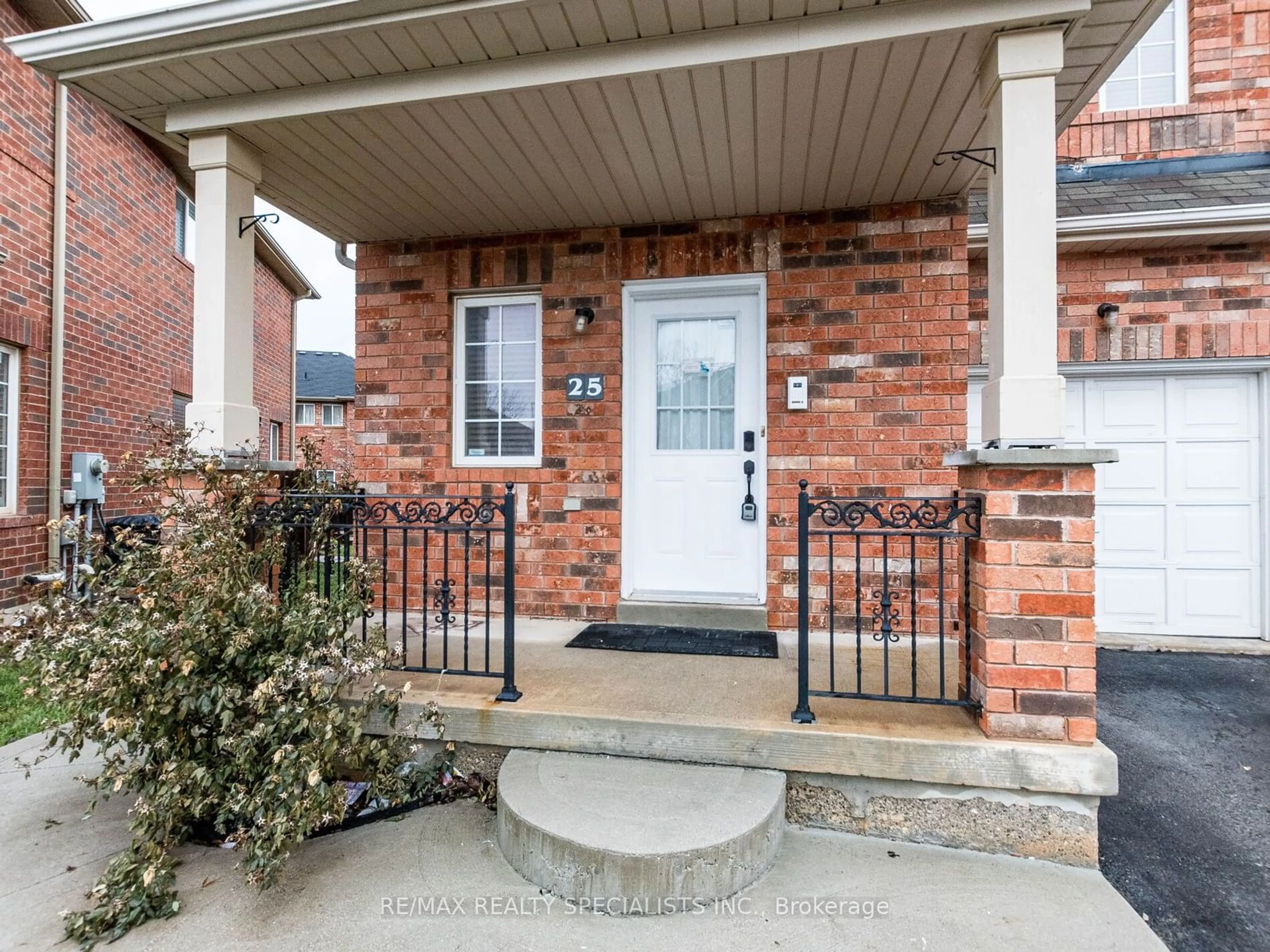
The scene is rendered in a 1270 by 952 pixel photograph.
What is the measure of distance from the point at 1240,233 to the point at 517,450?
460 centimetres

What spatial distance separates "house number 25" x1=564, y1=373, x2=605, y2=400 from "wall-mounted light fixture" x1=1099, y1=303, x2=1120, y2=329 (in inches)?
126

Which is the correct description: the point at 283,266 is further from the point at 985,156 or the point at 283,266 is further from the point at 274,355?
the point at 985,156

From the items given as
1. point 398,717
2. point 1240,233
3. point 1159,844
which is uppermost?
point 1240,233

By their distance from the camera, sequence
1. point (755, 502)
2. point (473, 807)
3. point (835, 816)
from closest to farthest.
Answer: point (835, 816) < point (473, 807) < point (755, 502)

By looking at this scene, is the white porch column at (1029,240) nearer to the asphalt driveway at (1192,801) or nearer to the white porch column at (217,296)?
the asphalt driveway at (1192,801)

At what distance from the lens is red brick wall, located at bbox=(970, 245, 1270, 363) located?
3887 millimetres

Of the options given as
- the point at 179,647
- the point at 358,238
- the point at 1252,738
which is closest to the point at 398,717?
the point at 179,647

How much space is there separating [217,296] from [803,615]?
281 cm

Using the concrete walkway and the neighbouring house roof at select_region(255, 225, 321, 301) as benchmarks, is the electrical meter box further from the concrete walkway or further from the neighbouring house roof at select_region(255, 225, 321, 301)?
the concrete walkway

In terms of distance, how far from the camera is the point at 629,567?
377cm

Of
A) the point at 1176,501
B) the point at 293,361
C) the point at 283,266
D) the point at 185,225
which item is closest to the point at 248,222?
→ the point at 1176,501

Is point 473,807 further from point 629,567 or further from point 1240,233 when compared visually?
point 1240,233

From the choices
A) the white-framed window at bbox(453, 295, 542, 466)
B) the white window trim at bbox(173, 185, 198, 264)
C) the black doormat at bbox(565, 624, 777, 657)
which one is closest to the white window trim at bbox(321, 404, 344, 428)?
the white window trim at bbox(173, 185, 198, 264)

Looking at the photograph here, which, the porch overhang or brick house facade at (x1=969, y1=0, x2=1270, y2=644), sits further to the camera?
brick house facade at (x1=969, y1=0, x2=1270, y2=644)
